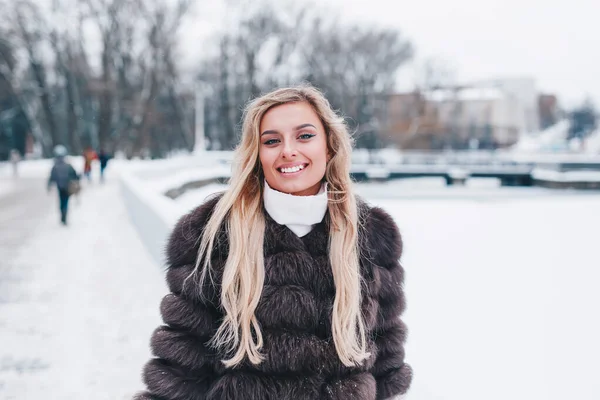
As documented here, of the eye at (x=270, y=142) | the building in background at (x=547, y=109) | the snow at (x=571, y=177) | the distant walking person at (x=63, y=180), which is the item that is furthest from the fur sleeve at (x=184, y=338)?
the building in background at (x=547, y=109)

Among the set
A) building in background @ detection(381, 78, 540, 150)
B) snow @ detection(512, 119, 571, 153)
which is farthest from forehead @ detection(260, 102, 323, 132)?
snow @ detection(512, 119, 571, 153)

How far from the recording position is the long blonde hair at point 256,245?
5.84 ft

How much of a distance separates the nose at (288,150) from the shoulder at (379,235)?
33 centimetres

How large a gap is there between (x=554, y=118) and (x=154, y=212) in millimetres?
106911

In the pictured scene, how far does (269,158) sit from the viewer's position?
1.85m

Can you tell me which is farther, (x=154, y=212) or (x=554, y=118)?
(x=554, y=118)

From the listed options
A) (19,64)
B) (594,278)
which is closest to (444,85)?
(19,64)

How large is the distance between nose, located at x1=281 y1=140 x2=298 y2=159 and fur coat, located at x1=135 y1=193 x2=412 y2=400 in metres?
0.23

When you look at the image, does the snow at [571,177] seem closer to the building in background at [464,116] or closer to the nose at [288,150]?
the nose at [288,150]

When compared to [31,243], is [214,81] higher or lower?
higher

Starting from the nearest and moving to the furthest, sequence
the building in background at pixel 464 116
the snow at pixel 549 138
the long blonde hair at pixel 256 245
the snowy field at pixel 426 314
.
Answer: the long blonde hair at pixel 256 245 → the snowy field at pixel 426 314 → the building in background at pixel 464 116 → the snow at pixel 549 138

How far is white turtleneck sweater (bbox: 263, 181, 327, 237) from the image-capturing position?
6.18 ft

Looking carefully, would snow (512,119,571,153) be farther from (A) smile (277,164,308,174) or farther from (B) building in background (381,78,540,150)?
(A) smile (277,164,308,174)

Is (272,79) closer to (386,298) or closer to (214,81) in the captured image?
(214,81)
